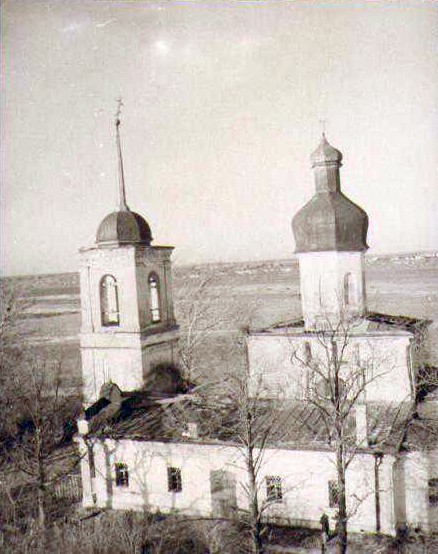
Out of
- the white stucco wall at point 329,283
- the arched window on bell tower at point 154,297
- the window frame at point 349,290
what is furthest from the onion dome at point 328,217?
the arched window on bell tower at point 154,297

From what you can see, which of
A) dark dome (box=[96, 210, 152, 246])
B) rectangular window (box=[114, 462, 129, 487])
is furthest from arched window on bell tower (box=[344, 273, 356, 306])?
rectangular window (box=[114, 462, 129, 487])

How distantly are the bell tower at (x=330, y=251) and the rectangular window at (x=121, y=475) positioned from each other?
8.24 m

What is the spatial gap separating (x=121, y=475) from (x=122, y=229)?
27.8 ft

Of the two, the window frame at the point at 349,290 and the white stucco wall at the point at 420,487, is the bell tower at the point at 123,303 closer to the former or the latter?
the window frame at the point at 349,290

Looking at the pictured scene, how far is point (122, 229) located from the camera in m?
20.4

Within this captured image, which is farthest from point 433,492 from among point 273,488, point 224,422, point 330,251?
point 330,251

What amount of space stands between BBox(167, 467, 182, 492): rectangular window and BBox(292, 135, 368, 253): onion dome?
9102 mm

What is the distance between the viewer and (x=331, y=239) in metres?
20.9

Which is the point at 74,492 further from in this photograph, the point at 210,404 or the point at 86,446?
the point at 210,404

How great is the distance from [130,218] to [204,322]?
19872 mm

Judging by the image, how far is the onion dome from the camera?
2088cm

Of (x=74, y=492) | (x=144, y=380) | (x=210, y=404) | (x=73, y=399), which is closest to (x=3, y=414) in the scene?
(x=73, y=399)

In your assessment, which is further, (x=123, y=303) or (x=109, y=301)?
(x=109, y=301)

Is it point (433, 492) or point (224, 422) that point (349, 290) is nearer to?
point (224, 422)
